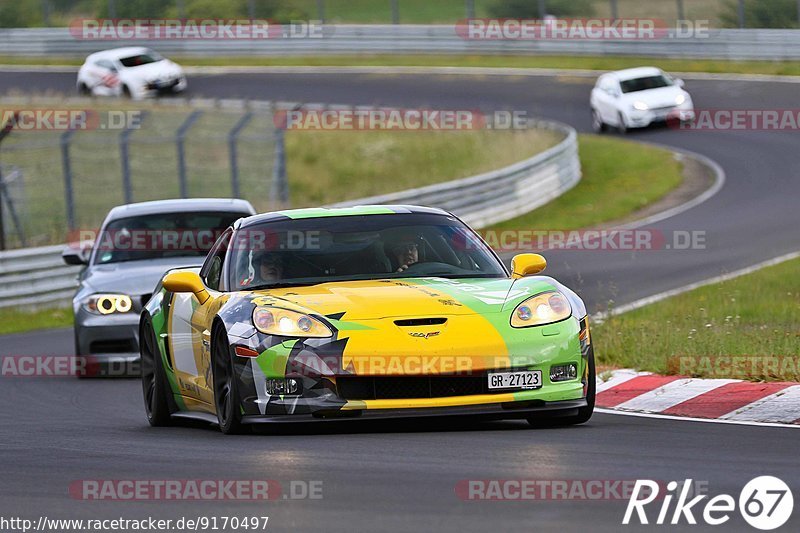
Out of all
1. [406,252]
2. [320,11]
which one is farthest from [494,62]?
[406,252]

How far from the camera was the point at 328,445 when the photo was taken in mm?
8047

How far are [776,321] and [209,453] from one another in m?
7.34

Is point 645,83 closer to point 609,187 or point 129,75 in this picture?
point 609,187

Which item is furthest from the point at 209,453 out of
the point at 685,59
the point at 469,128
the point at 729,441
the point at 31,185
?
the point at 685,59

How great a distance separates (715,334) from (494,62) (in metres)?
38.4

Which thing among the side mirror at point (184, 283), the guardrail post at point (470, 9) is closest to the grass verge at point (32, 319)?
the side mirror at point (184, 283)

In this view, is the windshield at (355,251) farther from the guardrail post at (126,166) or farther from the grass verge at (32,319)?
the guardrail post at (126,166)

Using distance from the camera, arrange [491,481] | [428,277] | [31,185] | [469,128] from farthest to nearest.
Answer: [469,128]
[31,185]
[428,277]
[491,481]

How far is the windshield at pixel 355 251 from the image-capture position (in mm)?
9398

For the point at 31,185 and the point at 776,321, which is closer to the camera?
the point at 776,321

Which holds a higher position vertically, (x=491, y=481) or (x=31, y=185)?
(x=491, y=481)

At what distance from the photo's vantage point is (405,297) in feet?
28.5

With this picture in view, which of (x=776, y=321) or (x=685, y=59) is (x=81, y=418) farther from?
(x=685, y=59)

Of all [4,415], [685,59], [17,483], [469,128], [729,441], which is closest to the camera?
[17,483]
